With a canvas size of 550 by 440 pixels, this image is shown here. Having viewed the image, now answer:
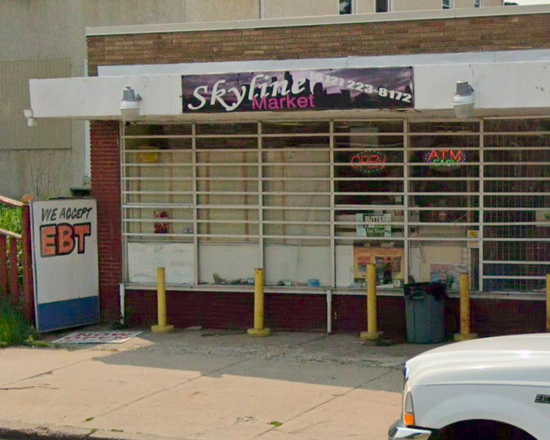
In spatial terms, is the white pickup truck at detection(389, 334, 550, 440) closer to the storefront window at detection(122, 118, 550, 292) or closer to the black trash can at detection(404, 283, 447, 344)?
the black trash can at detection(404, 283, 447, 344)

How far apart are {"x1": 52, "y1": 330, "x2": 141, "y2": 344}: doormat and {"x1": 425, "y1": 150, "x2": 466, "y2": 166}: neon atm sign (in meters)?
4.83

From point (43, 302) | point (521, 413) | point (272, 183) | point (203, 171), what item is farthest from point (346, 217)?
point (521, 413)

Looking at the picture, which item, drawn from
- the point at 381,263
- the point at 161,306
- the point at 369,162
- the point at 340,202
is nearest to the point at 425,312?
the point at 381,263

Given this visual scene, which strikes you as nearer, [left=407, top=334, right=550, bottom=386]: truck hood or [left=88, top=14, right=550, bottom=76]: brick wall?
[left=407, top=334, right=550, bottom=386]: truck hood

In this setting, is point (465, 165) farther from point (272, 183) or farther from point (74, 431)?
point (74, 431)

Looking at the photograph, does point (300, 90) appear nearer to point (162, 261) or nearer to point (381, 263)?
point (381, 263)

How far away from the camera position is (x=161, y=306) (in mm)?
13555

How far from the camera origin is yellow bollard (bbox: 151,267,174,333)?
530 inches

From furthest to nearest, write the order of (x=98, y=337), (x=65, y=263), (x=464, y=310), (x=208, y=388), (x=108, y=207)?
(x=108, y=207) < (x=65, y=263) < (x=98, y=337) < (x=464, y=310) < (x=208, y=388)

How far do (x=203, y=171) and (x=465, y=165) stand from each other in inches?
147

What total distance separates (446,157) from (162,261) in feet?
14.4

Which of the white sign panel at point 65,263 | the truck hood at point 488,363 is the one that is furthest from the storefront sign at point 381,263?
the truck hood at point 488,363

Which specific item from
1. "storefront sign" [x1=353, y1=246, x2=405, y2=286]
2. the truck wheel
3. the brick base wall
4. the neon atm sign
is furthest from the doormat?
the truck wheel

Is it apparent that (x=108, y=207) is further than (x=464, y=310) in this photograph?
Yes
